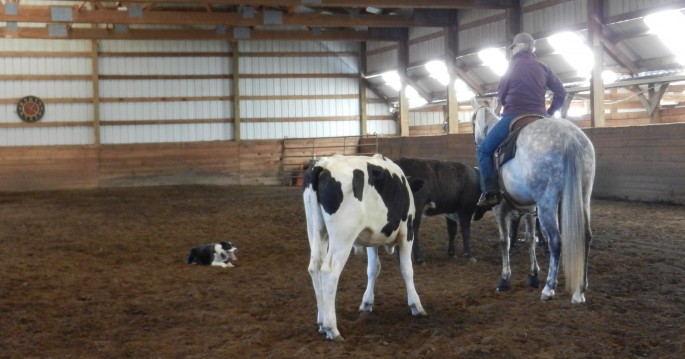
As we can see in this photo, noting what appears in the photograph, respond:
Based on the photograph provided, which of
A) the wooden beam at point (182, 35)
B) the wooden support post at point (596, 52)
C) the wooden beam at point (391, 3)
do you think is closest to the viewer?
the wooden support post at point (596, 52)

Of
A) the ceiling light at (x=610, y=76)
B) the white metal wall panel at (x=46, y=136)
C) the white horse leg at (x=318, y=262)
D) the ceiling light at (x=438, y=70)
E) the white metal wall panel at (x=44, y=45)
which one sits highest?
the white metal wall panel at (x=44, y=45)

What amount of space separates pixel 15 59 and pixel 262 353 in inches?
899

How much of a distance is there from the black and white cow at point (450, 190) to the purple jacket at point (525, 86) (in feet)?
6.29

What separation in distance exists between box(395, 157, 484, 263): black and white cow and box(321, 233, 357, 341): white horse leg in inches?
133

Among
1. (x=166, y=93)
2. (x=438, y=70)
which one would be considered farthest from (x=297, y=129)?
(x=438, y=70)

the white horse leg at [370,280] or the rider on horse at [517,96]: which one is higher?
the rider on horse at [517,96]

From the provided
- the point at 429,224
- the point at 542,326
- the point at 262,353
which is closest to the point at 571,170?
the point at 542,326

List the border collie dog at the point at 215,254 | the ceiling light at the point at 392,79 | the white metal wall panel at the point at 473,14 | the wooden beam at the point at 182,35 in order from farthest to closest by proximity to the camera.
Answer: the ceiling light at the point at 392,79, the wooden beam at the point at 182,35, the white metal wall panel at the point at 473,14, the border collie dog at the point at 215,254

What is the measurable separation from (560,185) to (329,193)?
2139mm

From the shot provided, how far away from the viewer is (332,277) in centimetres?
530

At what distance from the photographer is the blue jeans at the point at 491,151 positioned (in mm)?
7066

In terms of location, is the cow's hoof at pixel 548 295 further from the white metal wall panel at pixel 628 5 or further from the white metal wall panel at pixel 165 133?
the white metal wall panel at pixel 165 133

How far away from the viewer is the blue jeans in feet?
23.2

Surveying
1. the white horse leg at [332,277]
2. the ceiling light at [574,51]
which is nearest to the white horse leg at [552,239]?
the white horse leg at [332,277]
